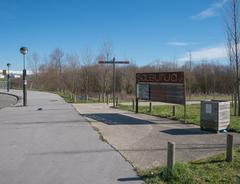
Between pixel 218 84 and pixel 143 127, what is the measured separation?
45.7m

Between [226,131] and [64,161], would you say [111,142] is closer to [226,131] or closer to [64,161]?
[64,161]

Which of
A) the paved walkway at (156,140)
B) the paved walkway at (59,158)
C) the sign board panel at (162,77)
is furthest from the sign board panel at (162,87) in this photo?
the paved walkway at (59,158)

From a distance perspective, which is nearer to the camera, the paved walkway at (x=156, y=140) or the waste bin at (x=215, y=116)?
the paved walkway at (x=156, y=140)

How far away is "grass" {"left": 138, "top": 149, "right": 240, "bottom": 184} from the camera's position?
6.24 m

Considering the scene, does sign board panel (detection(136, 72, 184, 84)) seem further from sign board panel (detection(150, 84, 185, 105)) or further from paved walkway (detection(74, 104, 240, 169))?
paved walkway (detection(74, 104, 240, 169))

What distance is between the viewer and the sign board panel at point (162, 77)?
627 inches

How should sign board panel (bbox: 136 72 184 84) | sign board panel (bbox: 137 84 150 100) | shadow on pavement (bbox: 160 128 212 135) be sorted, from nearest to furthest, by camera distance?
shadow on pavement (bbox: 160 128 212 135), sign board panel (bbox: 136 72 184 84), sign board panel (bbox: 137 84 150 100)

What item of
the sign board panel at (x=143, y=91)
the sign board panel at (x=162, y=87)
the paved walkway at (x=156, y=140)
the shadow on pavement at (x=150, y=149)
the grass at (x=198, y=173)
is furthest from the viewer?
the sign board panel at (x=143, y=91)

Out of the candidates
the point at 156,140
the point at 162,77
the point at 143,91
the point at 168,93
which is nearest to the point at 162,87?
the point at 162,77

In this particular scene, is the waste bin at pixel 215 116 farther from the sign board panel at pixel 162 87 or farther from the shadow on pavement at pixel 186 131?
the sign board panel at pixel 162 87

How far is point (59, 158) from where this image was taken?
26.8ft

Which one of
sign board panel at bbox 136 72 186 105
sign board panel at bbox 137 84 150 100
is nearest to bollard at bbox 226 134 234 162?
sign board panel at bbox 136 72 186 105

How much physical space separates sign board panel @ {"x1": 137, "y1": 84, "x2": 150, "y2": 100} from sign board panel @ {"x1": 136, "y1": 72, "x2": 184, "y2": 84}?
304 millimetres

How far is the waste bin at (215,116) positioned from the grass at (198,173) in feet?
15.0
